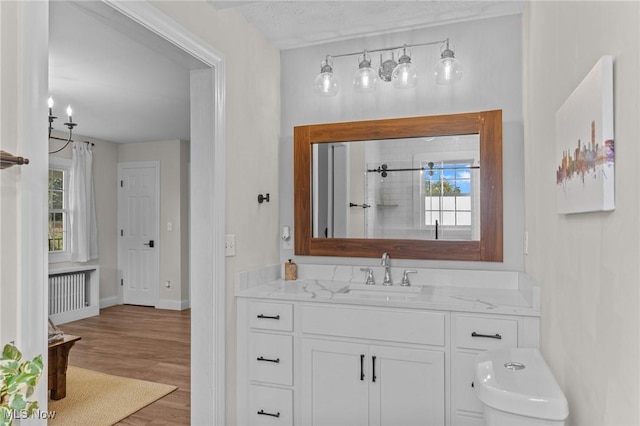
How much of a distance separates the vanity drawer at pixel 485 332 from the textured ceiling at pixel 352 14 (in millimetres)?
1708

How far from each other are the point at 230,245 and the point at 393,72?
1.40 m

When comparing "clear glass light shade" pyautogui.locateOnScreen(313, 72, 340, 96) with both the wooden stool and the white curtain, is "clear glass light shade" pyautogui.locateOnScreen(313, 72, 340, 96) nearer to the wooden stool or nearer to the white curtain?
the wooden stool

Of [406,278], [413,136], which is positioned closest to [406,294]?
[406,278]

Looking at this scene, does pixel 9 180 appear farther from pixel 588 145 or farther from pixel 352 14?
pixel 352 14

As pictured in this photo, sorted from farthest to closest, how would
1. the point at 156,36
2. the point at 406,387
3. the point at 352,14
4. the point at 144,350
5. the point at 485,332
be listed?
the point at 144,350 < the point at 352,14 < the point at 406,387 < the point at 485,332 < the point at 156,36

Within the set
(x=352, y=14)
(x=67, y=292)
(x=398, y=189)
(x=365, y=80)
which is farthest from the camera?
(x=67, y=292)

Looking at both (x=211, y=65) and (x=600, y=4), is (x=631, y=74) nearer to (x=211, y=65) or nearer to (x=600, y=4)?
(x=600, y=4)

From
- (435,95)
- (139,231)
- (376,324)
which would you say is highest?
(435,95)

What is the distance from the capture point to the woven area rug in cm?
295

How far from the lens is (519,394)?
1.42m

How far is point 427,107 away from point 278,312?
5.04ft

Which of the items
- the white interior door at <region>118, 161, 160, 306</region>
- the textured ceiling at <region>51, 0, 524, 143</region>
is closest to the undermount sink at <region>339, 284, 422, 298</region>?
the textured ceiling at <region>51, 0, 524, 143</region>

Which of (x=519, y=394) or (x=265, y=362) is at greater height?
(x=519, y=394)

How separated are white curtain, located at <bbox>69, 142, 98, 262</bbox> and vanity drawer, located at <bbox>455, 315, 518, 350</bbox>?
5.23 m
